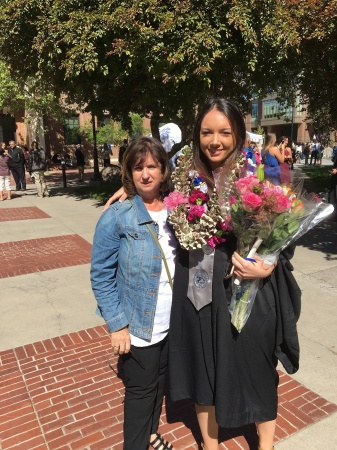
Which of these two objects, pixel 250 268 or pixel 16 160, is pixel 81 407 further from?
pixel 16 160

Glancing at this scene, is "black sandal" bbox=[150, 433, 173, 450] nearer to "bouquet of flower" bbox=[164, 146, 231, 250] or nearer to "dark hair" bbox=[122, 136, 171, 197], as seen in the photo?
"bouquet of flower" bbox=[164, 146, 231, 250]

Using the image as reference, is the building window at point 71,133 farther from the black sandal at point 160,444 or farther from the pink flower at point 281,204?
the pink flower at point 281,204

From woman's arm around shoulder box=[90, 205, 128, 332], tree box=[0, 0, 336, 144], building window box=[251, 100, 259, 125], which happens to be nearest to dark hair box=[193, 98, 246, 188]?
woman's arm around shoulder box=[90, 205, 128, 332]

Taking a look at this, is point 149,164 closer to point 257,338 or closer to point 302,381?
point 257,338

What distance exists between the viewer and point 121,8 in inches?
306

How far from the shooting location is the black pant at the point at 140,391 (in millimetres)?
2102

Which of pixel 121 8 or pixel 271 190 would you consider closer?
pixel 271 190

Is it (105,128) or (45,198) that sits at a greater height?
(105,128)

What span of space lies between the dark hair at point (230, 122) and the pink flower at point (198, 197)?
0.29ft

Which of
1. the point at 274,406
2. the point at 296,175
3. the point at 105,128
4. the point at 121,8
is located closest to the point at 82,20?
the point at 121,8

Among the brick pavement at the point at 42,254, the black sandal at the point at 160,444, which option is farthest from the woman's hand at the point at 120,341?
the brick pavement at the point at 42,254

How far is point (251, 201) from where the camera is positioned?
5.27 feet

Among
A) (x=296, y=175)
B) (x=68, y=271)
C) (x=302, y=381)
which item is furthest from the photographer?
(x=68, y=271)

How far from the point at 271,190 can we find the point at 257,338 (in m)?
0.83
